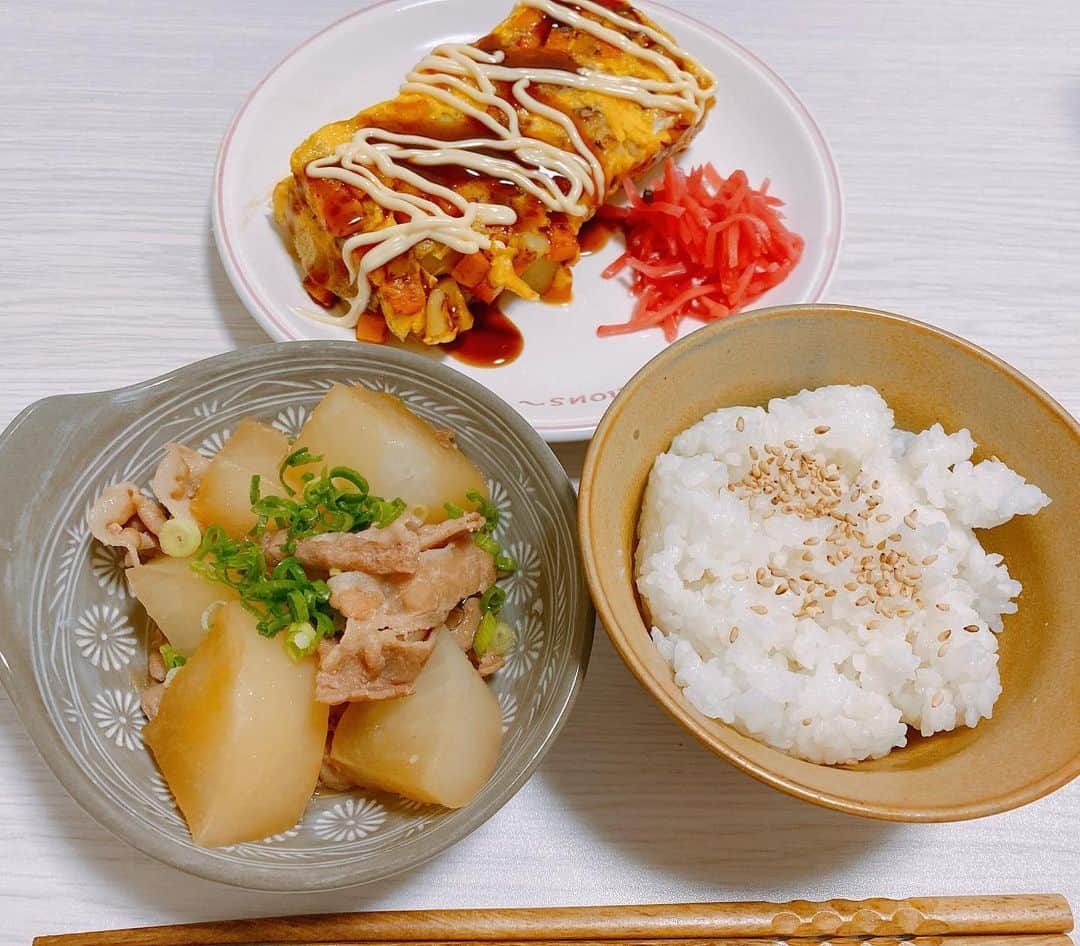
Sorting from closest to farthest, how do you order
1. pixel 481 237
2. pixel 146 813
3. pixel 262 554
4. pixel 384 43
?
pixel 146 813 < pixel 262 554 < pixel 481 237 < pixel 384 43

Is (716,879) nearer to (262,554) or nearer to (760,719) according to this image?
(760,719)

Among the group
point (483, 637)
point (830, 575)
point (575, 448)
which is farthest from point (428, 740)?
point (575, 448)

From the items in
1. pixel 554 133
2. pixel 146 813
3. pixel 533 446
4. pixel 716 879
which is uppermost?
pixel 554 133

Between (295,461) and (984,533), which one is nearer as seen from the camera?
(295,461)

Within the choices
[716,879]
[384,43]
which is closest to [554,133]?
[384,43]

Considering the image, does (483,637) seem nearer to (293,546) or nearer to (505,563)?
(505,563)
